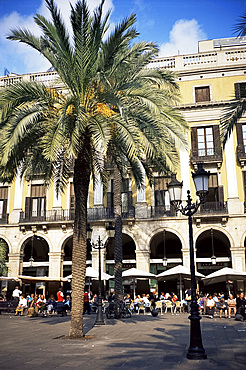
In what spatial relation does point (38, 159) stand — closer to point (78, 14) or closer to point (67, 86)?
point (67, 86)

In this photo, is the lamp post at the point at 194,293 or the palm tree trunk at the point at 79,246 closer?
the lamp post at the point at 194,293

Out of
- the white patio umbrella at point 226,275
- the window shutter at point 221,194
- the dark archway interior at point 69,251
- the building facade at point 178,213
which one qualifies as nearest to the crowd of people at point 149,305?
the white patio umbrella at point 226,275

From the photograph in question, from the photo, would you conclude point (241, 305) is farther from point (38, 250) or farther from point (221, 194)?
point (38, 250)

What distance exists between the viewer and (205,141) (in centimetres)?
2981

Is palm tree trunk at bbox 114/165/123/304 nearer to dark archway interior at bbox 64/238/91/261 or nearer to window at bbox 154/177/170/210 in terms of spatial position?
window at bbox 154/177/170/210

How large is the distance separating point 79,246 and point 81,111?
4.04 metres

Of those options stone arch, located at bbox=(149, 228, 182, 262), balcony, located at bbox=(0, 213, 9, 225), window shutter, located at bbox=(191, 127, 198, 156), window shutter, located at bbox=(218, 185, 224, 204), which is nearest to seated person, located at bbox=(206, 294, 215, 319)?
window shutter, located at bbox=(218, 185, 224, 204)

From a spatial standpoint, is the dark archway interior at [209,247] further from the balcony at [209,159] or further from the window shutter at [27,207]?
the window shutter at [27,207]

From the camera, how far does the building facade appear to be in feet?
92.8

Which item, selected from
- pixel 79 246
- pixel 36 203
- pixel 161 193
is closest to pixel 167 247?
pixel 161 193

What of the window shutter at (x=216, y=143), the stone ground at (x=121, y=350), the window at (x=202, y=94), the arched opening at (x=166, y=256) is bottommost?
the stone ground at (x=121, y=350)

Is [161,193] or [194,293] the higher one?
[161,193]

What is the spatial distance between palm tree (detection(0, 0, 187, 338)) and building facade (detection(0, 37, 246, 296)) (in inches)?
578

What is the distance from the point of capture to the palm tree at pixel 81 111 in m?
11.3
